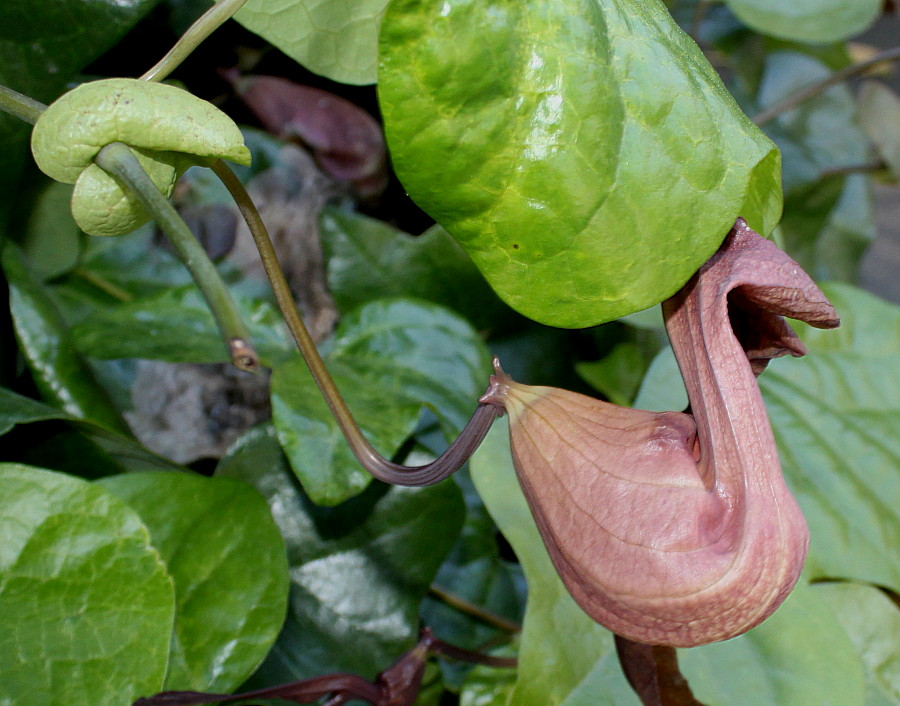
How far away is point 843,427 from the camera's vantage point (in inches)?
25.6

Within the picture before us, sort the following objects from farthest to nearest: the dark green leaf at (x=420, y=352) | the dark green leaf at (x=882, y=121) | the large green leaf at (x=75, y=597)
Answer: the dark green leaf at (x=882, y=121) → the dark green leaf at (x=420, y=352) → the large green leaf at (x=75, y=597)

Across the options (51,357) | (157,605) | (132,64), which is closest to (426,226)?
(132,64)

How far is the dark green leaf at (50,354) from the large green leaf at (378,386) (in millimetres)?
145

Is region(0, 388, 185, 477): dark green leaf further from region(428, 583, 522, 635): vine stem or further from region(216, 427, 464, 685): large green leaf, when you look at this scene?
region(428, 583, 522, 635): vine stem

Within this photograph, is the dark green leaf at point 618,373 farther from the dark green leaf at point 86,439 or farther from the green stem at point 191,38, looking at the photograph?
the green stem at point 191,38

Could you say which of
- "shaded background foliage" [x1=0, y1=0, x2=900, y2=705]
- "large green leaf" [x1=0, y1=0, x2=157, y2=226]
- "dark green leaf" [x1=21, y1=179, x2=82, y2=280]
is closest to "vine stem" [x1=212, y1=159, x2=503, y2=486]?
"shaded background foliage" [x1=0, y1=0, x2=900, y2=705]

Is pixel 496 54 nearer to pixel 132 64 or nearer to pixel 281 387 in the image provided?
pixel 281 387

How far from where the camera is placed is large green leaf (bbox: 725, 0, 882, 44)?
98 centimetres

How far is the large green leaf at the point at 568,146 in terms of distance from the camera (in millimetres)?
249

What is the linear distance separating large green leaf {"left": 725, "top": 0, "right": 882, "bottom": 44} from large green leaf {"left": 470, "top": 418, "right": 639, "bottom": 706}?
0.76 metres

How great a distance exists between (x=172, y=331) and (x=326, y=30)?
0.83 ft

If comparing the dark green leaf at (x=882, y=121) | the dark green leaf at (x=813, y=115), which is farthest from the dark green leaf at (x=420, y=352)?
the dark green leaf at (x=882, y=121)

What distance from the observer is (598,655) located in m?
0.50

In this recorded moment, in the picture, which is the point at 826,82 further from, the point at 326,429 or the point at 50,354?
the point at 50,354
